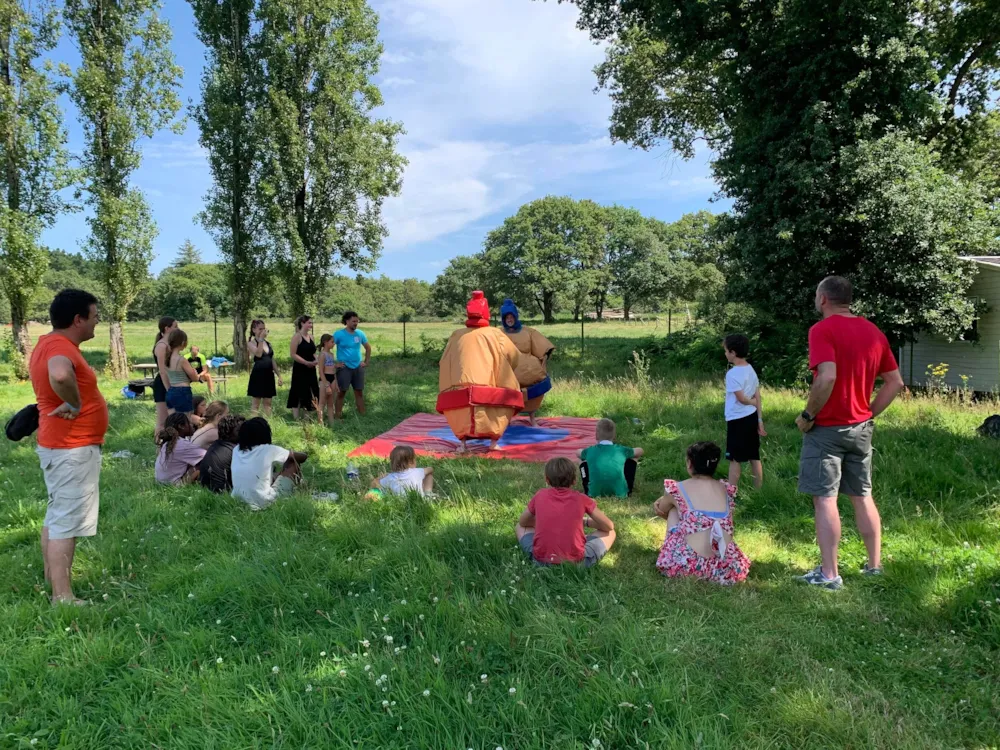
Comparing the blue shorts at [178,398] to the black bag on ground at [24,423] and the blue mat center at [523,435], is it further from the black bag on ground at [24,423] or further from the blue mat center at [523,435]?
the black bag on ground at [24,423]

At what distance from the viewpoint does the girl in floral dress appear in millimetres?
3887

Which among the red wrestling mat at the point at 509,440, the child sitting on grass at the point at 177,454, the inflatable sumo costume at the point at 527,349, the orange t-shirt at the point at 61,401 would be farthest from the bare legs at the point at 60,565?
the inflatable sumo costume at the point at 527,349

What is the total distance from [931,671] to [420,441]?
6.47 meters

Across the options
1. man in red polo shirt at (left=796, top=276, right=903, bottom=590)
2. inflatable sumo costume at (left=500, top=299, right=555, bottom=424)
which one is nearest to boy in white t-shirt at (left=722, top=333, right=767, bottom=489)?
man in red polo shirt at (left=796, top=276, right=903, bottom=590)

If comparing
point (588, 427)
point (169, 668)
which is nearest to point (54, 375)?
point (169, 668)

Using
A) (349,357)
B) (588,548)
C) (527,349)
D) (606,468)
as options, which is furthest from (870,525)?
(349,357)

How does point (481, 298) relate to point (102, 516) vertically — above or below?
above

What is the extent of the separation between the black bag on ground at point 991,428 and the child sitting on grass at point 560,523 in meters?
5.43

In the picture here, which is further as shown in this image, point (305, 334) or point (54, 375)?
point (305, 334)

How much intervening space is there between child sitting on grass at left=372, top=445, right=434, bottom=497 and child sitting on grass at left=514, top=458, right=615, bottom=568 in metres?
1.43

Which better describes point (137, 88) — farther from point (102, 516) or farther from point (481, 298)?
point (102, 516)

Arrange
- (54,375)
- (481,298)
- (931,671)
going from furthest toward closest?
1. (481,298)
2. (54,375)
3. (931,671)

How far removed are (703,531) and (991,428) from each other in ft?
16.9

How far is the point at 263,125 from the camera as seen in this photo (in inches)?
738
